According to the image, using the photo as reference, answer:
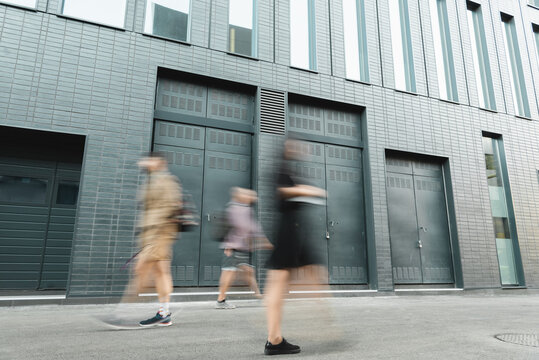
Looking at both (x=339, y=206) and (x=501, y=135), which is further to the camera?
(x=501, y=135)

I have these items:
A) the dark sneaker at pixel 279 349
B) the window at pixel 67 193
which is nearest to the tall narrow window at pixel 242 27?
the window at pixel 67 193

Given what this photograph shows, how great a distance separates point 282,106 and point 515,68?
10.3m

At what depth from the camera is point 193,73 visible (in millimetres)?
8359

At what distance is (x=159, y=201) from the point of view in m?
4.15

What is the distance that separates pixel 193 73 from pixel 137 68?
49.7 inches

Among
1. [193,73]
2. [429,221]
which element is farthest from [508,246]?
[193,73]

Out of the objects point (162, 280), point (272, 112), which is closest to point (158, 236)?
Answer: point (162, 280)

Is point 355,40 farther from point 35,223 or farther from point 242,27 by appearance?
point 35,223

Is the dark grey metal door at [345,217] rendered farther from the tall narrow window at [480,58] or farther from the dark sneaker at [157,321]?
the tall narrow window at [480,58]

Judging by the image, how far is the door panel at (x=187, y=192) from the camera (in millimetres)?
7547

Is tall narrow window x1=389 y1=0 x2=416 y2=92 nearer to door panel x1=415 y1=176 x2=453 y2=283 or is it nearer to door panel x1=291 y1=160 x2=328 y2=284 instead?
door panel x1=415 y1=176 x2=453 y2=283

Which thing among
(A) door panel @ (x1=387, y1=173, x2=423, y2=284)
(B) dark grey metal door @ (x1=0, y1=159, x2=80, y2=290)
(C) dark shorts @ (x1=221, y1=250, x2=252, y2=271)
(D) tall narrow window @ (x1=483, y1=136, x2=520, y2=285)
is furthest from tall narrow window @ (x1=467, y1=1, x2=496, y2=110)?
(B) dark grey metal door @ (x1=0, y1=159, x2=80, y2=290)

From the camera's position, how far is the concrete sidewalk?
2938mm

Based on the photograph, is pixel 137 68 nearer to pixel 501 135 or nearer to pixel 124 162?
pixel 124 162
